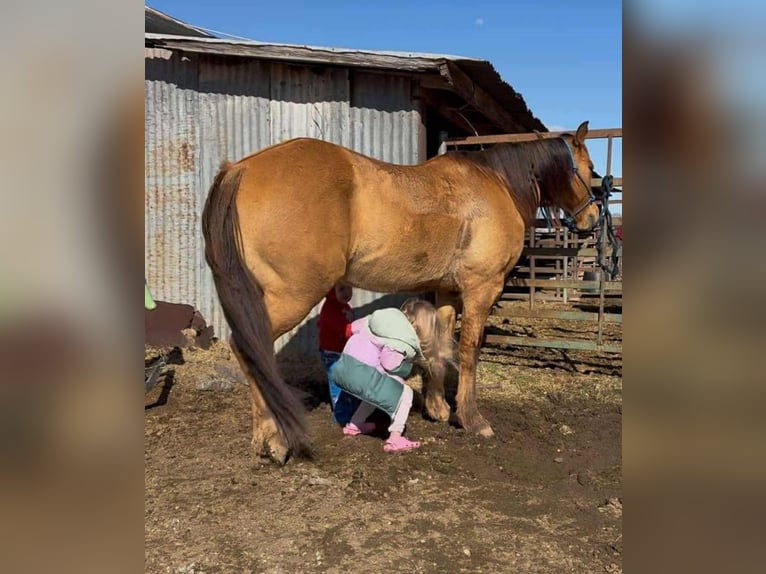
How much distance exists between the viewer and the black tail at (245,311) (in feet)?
10.4

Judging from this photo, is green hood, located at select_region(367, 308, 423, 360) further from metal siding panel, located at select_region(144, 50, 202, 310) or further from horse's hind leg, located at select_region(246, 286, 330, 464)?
metal siding panel, located at select_region(144, 50, 202, 310)

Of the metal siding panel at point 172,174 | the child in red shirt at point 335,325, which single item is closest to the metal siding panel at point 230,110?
the metal siding panel at point 172,174

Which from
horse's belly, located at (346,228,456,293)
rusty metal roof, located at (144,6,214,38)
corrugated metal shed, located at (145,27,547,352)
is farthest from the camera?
rusty metal roof, located at (144,6,214,38)

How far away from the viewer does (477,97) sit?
21.5 ft

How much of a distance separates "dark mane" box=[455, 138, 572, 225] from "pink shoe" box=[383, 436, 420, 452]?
223 cm

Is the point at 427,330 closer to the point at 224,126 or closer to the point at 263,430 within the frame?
the point at 263,430

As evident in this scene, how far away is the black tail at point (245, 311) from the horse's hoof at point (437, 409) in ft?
4.85

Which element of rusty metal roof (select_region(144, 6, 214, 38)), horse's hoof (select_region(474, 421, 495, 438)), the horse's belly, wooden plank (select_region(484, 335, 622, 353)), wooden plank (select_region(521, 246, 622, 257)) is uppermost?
rusty metal roof (select_region(144, 6, 214, 38))

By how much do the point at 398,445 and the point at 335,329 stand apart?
1.26 m

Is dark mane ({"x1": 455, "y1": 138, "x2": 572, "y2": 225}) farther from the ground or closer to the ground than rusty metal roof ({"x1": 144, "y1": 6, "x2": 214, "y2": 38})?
closer to the ground

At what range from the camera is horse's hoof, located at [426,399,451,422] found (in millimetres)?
4492

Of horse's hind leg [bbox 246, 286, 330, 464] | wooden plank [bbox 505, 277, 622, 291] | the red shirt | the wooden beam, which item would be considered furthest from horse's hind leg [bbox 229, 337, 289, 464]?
the wooden beam
